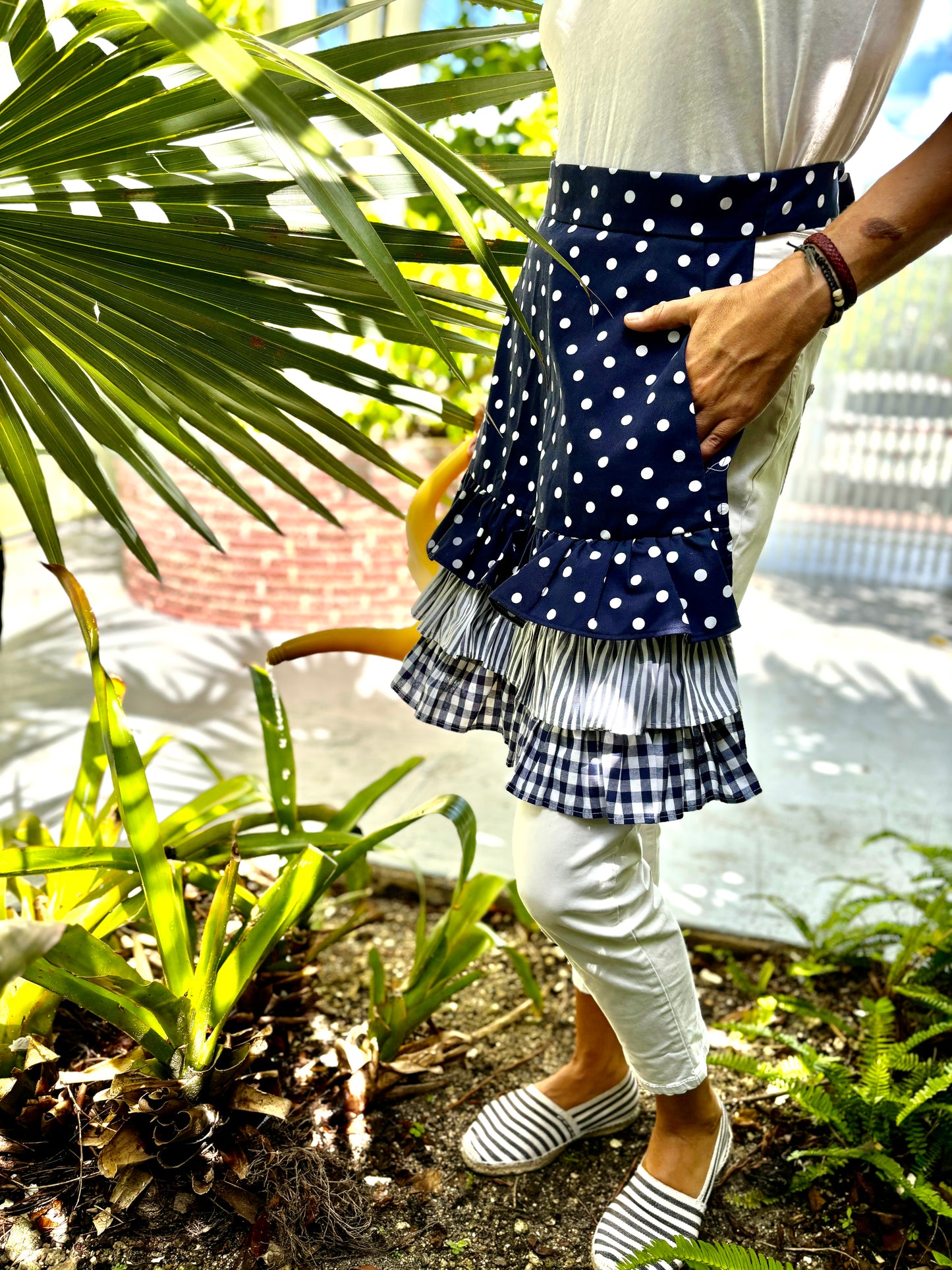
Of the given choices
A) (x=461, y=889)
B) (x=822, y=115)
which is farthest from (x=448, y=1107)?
(x=822, y=115)

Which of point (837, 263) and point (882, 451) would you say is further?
point (882, 451)

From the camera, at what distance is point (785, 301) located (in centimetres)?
83

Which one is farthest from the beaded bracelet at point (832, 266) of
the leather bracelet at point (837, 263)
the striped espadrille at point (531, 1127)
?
the striped espadrille at point (531, 1127)

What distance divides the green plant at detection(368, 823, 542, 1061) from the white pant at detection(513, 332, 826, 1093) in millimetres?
343

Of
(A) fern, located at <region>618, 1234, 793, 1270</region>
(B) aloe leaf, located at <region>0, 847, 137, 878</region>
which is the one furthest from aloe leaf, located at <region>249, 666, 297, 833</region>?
(A) fern, located at <region>618, 1234, 793, 1270</region>

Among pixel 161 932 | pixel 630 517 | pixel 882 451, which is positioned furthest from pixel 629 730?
pixel 882 451

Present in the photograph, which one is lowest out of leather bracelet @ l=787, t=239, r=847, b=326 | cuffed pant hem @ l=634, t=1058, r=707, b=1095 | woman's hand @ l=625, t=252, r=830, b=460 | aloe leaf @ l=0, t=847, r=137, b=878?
cuffed pant hem @ l=634, t=1058, r=707, b=1095

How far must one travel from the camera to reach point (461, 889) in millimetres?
1438

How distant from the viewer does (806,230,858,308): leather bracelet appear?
0.82m

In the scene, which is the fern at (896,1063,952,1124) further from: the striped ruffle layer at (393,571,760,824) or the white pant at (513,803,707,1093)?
the striped ruffle layer at (393,571,760,824)

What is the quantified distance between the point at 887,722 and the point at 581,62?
2.37m

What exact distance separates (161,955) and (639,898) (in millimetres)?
522

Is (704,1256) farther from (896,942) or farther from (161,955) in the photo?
(896,942)

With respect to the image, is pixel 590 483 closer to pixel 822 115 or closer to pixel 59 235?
pixel 822 115
